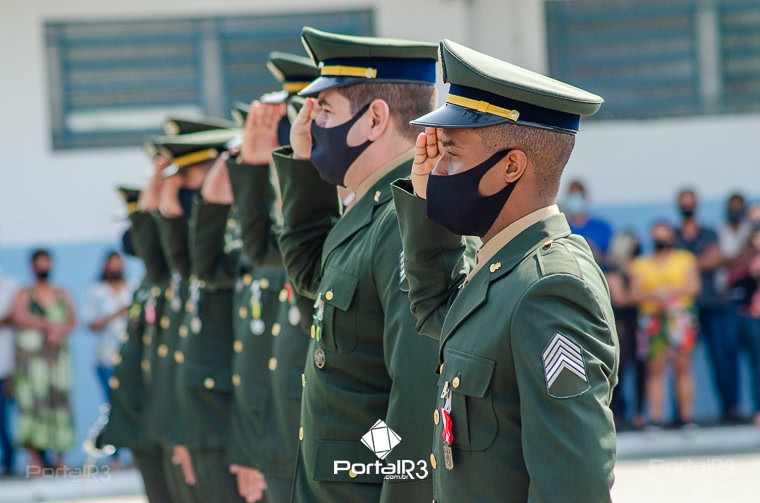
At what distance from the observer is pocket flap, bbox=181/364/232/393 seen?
5.41 m

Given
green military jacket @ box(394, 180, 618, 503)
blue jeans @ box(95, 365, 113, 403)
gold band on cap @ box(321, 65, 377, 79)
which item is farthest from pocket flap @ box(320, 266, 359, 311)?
blue jeans @ box(95, 365, 113, 403)

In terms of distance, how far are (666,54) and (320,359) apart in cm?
962

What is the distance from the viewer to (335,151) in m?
3.55

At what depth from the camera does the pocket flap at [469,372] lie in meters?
2.44

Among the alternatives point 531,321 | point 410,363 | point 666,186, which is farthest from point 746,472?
point 531,321

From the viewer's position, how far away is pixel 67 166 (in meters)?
11.4

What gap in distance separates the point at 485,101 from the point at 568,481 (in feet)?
2.55

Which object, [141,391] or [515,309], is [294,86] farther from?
[515,309]

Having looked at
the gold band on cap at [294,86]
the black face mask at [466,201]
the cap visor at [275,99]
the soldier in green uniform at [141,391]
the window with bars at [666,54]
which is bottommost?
the soldier in green uniform at [141,391]

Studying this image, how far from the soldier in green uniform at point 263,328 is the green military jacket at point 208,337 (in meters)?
0.09

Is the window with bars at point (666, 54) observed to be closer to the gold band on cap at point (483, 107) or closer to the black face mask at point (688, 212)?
the black face mask at point (688, 212)

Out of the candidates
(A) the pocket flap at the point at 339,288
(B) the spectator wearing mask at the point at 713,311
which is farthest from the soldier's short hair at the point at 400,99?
(B) the spectator wearing mask at the point at 713,311

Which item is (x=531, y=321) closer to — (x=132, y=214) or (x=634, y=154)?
(x=132, y=214)

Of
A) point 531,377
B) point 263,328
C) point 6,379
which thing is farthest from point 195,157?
point 6,379
